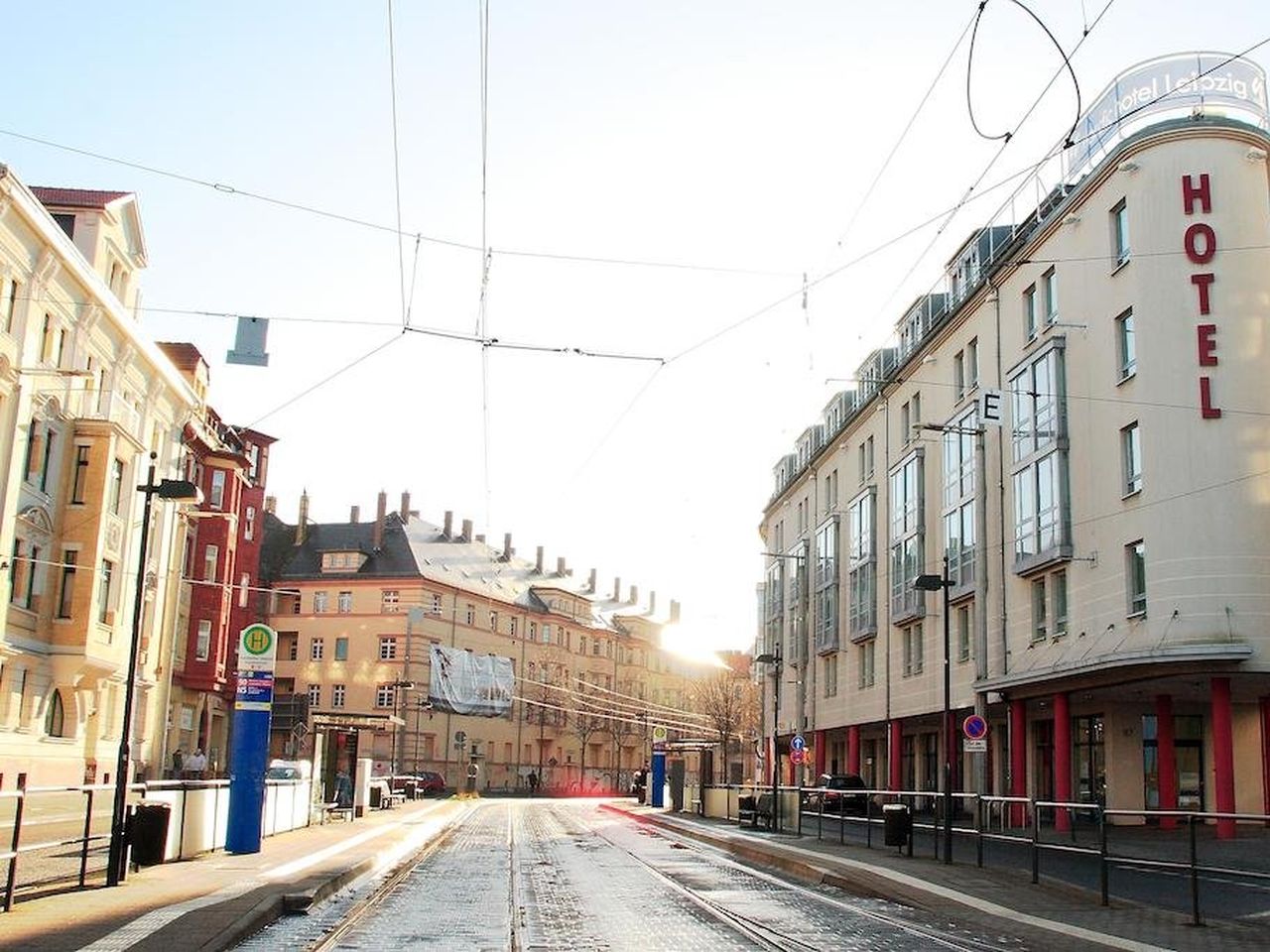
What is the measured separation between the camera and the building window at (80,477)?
38.8 m

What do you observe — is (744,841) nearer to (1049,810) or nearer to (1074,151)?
(1049,810)

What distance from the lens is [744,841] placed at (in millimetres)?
28906

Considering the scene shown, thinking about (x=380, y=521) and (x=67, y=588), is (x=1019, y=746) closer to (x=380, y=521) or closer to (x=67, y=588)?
(x=67, y=588)

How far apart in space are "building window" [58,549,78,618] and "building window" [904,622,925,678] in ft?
90.7

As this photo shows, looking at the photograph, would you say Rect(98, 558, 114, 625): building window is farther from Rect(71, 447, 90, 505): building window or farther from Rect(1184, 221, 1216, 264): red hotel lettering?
Rect(1184, 221, 1216, 264): red hotel lettering

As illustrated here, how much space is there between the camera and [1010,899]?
16.9m

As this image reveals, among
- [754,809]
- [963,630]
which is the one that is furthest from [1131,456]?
[754,809]

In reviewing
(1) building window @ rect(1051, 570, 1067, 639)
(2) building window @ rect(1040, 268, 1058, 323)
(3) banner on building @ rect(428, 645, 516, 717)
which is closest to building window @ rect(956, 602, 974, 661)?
(1) building window @ rect(1051, 570, 1067, 639)

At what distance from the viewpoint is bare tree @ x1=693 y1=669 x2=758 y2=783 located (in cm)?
10132

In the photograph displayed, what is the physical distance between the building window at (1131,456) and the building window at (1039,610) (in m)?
5.09

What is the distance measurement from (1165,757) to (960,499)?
1177cm

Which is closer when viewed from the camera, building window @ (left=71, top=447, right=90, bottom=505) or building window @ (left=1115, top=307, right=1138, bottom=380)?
building window @ (left=1115, top=307, right=1138, bottom=380)

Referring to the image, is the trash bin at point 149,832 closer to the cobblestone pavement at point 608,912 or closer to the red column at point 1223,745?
the cobblestone pavement at point 608,912

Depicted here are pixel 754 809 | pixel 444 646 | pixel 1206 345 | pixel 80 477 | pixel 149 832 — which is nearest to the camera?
pixel 149 832
